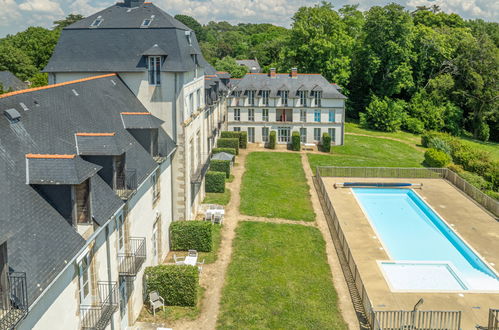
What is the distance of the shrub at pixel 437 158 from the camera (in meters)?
47.7

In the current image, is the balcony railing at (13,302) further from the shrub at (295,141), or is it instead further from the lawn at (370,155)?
the shrub at (295,141)

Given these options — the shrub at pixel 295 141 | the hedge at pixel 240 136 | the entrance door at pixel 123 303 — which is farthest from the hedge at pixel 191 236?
the shrub at pixel 295 141

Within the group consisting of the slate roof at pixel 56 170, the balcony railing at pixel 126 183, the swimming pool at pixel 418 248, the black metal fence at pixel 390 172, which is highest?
the slate roof at pixel 56 170

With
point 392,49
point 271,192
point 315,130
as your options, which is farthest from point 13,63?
point 392,49

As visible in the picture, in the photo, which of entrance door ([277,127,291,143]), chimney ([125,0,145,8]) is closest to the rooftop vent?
chimney ([125,0,145,8])

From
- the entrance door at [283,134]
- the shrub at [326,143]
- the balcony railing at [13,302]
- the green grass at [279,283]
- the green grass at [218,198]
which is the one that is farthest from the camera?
the entrance door at [283,134]

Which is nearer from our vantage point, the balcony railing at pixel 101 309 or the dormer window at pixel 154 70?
the balcony railing at pixel 101 309

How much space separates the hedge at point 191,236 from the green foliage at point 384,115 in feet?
160

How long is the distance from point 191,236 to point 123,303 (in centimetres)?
857

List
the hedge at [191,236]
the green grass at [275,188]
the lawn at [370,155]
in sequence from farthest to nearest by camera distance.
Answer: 1. the lawn at [370,155]
2. the green grass at [275,188]
3. the hedge at [191,236]

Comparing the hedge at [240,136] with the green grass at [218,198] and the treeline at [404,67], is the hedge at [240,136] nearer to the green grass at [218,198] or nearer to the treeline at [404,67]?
the green grass at [218,198]

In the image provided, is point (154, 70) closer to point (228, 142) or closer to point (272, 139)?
point (228, 142)

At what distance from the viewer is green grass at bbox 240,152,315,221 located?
34031 millimetres

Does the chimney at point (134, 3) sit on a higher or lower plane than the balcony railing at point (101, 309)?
higher
